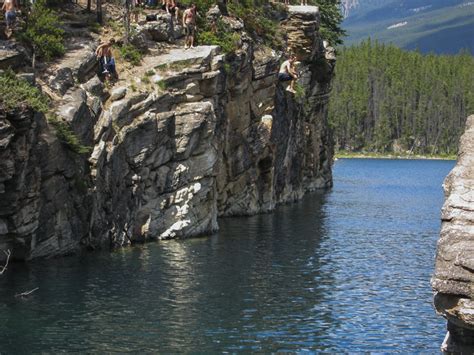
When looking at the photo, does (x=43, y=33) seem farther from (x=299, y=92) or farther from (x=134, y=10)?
(x=299, y=92)

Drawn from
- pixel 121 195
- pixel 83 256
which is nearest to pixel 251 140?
pixel 121 195

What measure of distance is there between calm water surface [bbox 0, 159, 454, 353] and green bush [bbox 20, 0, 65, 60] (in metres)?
12.0

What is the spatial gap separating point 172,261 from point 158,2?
22874 millimetres

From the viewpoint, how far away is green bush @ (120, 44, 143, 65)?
165 feet

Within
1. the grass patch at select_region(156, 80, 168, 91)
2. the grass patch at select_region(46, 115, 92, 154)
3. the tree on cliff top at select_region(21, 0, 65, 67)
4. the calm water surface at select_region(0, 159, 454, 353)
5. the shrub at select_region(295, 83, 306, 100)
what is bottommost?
the calm water surface at select_region(0, 159, 454, 353)

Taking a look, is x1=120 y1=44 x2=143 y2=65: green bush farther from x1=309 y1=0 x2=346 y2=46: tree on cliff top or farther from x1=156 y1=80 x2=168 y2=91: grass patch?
x1=309 y1=0 x2=346 y2=46: tree on cliff top

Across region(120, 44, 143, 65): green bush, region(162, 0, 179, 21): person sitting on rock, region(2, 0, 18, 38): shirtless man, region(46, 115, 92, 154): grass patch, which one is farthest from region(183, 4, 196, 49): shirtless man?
region(46, 115, 92, 154): grass patch

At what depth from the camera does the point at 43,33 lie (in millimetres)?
46094

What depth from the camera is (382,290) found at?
3694 cm

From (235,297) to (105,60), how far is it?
1923 centimetres

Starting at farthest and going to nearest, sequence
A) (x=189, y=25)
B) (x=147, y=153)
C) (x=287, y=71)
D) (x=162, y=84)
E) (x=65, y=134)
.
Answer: (x=287, y=71) < (x=189, y=25) < (x=162, y=84) < (x=147, y=153) < (x=65, y=134)

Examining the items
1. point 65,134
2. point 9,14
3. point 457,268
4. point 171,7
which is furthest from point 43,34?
point 457,268

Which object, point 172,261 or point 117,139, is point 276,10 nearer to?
point 117,139

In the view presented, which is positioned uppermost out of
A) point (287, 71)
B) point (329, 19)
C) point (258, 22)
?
point (329, 19)
